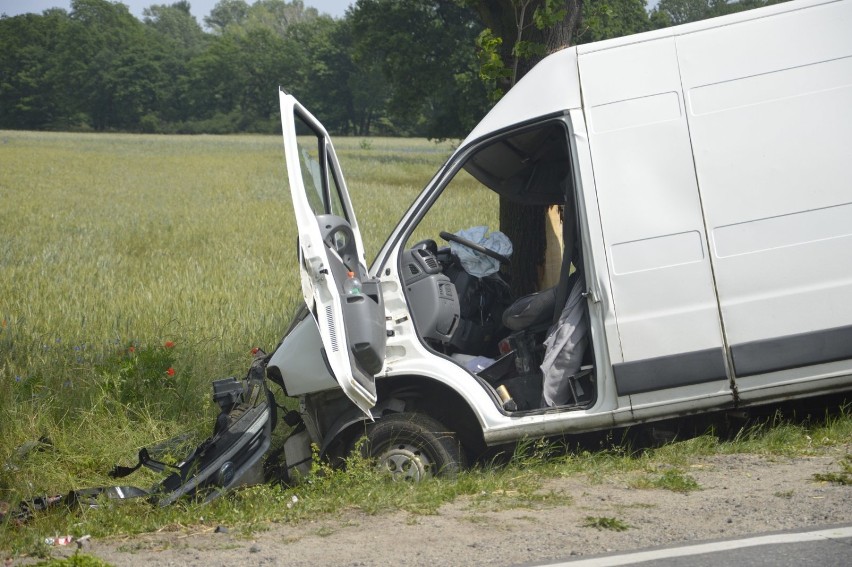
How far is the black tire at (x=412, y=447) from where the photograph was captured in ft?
18.6

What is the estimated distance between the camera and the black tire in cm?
566

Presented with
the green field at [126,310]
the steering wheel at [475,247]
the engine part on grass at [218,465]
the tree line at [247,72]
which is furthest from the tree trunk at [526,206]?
the tree line at [247,72]

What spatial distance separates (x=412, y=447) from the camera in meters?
5.72

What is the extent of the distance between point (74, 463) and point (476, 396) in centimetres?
307

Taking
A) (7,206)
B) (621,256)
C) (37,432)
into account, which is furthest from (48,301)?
(7,206)

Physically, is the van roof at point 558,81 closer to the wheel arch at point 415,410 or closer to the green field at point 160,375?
the wheel arch at point 415,410

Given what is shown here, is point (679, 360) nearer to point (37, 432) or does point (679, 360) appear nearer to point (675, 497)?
point (675, 497)

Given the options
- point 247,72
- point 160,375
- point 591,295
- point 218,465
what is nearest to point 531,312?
point 591,295

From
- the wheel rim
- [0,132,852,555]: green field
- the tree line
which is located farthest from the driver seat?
the tree line

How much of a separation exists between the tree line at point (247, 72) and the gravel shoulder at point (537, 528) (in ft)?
82.6

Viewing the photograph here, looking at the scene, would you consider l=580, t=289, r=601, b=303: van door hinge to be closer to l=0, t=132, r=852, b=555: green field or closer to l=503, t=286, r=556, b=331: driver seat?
l=503, t=286, r=556, b=331: driver seat

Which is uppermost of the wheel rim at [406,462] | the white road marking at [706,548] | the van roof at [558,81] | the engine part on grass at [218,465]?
the van roof at [558,81]

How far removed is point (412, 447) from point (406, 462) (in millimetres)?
93

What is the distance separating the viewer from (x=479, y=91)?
37906 millimetres
